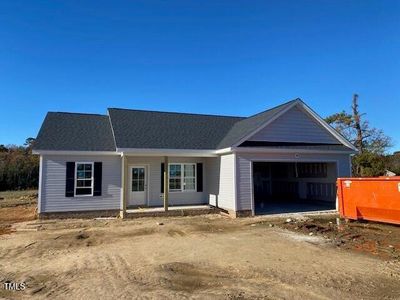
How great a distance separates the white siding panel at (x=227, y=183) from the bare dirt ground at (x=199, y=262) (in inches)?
95.7

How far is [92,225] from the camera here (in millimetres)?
13281

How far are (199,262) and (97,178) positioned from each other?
9207 mm

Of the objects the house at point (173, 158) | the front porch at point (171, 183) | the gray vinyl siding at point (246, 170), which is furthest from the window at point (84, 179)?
the gray vinyl siding at point (246, 170)

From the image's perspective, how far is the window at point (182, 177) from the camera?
17438 millimetres

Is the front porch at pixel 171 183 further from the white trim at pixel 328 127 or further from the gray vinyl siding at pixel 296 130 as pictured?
the white trim at pixel 328 127

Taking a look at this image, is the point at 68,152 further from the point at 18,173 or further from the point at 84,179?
the point at 18,173

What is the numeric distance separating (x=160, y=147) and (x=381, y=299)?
12.0 m

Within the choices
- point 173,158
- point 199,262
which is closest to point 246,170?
point 173,158

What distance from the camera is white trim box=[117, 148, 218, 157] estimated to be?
15.1m

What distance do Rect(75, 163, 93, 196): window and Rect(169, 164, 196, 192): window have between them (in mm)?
3973

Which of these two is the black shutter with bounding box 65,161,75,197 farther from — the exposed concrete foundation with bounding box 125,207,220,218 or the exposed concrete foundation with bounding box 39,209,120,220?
the exposed concrete foundation with bounding box 125,207,220,218

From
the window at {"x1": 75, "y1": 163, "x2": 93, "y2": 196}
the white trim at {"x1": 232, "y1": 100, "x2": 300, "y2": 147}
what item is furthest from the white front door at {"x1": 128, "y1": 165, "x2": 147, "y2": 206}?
the white trim at {"x1": 232, "y1": 100, "x2": 300, "y2": 147}

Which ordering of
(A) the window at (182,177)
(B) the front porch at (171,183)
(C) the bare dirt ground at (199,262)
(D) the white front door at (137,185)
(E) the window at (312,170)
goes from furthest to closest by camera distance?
1. (E) the window at (312,170)
2. (A) the window at (182,177)
3. (D) the white front door at (137,185)
4. (B) the front porch at (171,183)
5. (C) the bare dirt ground at (199,262)

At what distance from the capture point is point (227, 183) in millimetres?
15578
